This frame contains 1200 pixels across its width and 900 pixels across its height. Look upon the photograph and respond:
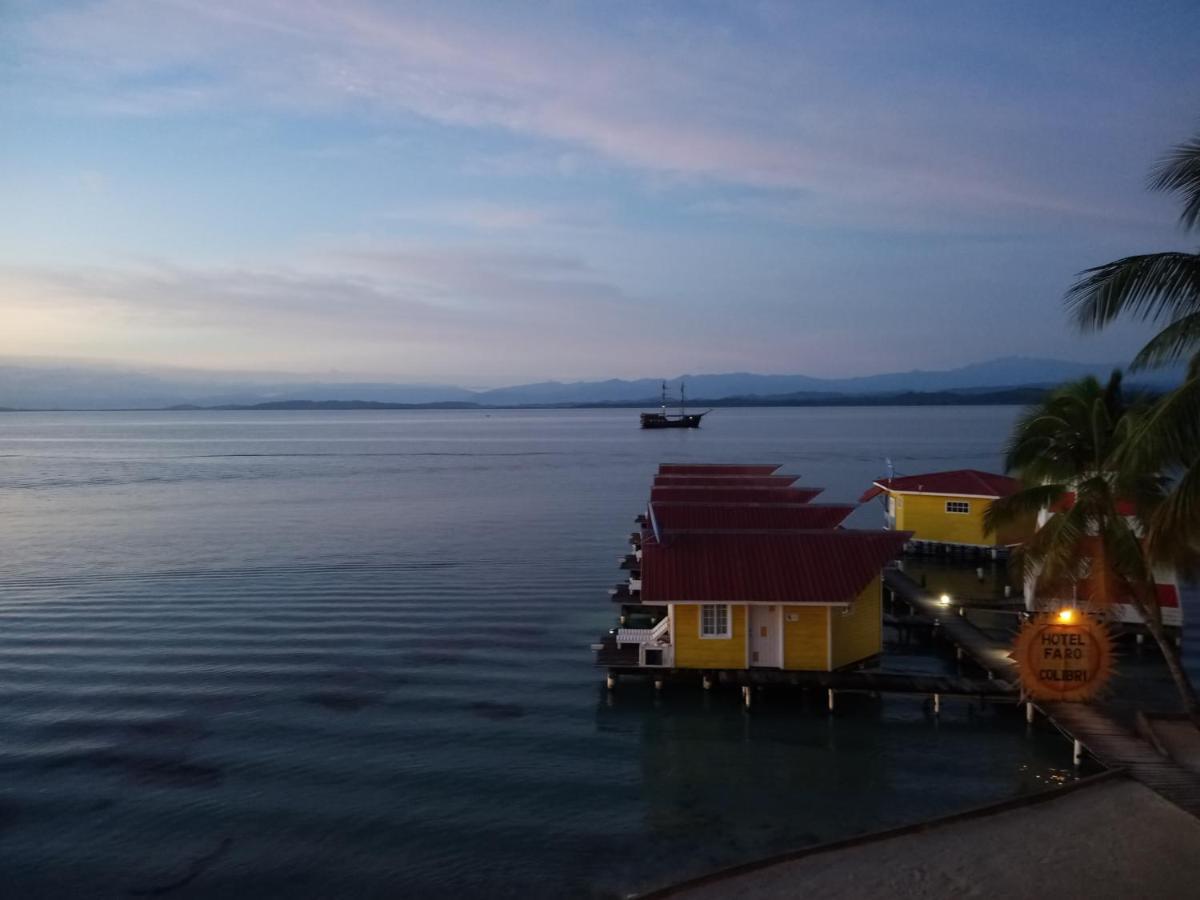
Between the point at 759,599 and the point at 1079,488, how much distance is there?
797cm

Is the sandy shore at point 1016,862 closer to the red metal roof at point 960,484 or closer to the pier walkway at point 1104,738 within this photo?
the pier walkway at point 1104,738

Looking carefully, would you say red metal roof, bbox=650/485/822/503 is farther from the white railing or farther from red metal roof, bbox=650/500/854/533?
the white railing

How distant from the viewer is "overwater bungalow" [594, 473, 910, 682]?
2328 cm

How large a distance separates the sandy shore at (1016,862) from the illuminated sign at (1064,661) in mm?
5500

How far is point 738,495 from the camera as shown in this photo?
37.1m

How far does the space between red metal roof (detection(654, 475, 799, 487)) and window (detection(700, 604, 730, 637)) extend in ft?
61.3

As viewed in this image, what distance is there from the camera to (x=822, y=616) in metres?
23.9

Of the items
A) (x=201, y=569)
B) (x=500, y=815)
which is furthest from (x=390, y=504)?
(x=500, y=815)

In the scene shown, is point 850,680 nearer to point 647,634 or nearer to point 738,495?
point 647,634

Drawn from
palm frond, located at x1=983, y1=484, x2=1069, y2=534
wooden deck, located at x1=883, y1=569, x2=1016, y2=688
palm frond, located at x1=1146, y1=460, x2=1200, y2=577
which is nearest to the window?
palm frond, located at x1=983, y1=484, x2=1069, y2=534

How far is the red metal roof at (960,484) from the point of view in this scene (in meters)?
43.2

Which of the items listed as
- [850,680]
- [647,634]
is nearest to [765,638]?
[850,680]

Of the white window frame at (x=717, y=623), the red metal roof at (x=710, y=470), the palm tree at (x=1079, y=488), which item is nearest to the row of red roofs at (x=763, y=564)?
the white window frame at (x=717, y=623)

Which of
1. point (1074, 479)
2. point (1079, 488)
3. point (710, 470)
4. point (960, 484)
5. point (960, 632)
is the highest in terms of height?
point (1074, 479)
